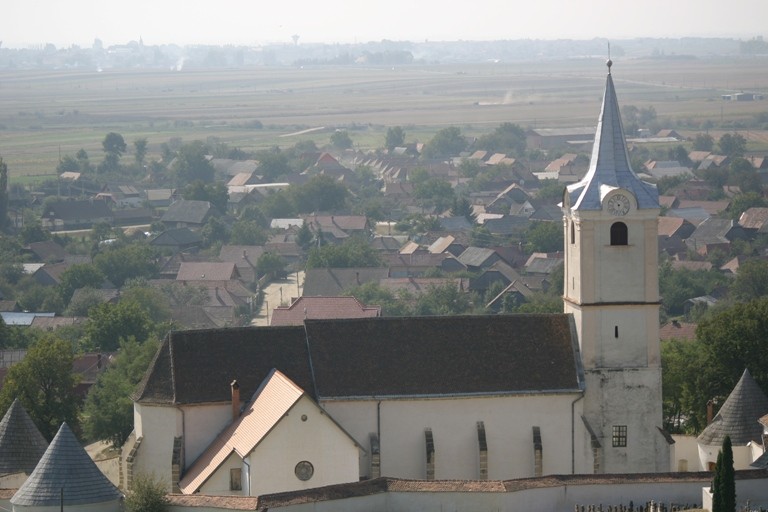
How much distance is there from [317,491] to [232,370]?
20.3 ft

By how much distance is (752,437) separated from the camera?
45.6 metres

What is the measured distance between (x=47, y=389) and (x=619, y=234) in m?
20.5

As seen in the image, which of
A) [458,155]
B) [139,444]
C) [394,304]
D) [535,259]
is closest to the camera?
[139,444]

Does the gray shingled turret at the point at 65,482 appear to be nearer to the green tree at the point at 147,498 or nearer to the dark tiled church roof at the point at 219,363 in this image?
the green tree at the point at 147,498

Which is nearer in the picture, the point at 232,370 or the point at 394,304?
the point at 232,370

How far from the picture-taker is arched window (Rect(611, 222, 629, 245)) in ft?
146

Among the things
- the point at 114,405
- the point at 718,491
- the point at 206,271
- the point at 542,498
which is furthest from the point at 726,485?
the point at 206,271

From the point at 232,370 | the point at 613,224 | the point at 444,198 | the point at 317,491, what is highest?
the point at 444,198

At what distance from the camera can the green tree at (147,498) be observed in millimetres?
37938

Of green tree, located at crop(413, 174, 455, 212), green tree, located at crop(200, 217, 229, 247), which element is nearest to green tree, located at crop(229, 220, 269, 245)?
green tree, located at crop(200, 217, 229, 247)

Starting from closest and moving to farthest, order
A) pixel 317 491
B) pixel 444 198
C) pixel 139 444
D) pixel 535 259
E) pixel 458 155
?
pixel 317 491, pixel 139 444, pixel 535 259, pixel 444 198, pixel 458 155

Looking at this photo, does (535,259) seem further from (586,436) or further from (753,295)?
(586,436)

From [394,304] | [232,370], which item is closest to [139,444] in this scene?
[232,370]

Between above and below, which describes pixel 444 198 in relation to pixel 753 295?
above
